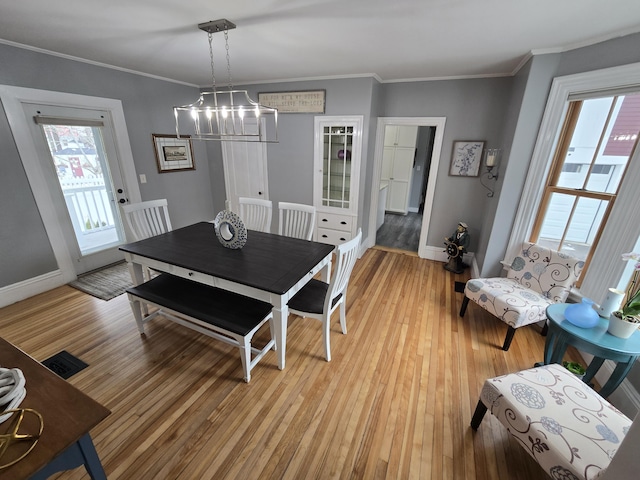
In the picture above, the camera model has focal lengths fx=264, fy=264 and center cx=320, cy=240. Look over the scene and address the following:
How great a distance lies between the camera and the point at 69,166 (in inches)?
116

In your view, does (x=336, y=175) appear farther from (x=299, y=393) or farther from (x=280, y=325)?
(x=299, y=393)

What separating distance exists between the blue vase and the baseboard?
470cm

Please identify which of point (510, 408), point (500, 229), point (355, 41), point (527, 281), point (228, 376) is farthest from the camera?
point (500, 229)

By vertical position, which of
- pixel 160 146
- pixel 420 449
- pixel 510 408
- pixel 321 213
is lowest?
pixel 420 449

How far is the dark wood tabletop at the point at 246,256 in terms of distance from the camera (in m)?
1.77

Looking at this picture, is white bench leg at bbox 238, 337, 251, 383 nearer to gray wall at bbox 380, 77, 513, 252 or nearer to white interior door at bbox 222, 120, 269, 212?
white interior door at bbox 222, 120, 269, 212

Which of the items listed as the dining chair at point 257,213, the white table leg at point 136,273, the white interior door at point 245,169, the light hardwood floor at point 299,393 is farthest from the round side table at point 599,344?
the white interior door at point 245,169

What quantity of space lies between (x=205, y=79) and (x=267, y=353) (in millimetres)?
3668

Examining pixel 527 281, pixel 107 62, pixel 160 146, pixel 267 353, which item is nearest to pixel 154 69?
pixel 107 62

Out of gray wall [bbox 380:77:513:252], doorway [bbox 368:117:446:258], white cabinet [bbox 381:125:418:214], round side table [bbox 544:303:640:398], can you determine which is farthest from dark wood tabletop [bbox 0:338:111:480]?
white cabinet [bbox 381:125:418:214]

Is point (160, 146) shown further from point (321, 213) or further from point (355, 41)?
point (355, 41)

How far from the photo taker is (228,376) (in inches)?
75.7

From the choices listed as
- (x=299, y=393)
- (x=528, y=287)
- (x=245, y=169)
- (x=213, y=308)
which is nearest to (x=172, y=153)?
(x=245, y=169)

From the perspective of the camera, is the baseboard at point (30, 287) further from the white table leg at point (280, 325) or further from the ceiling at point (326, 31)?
the white table leg at point (280, 325)
